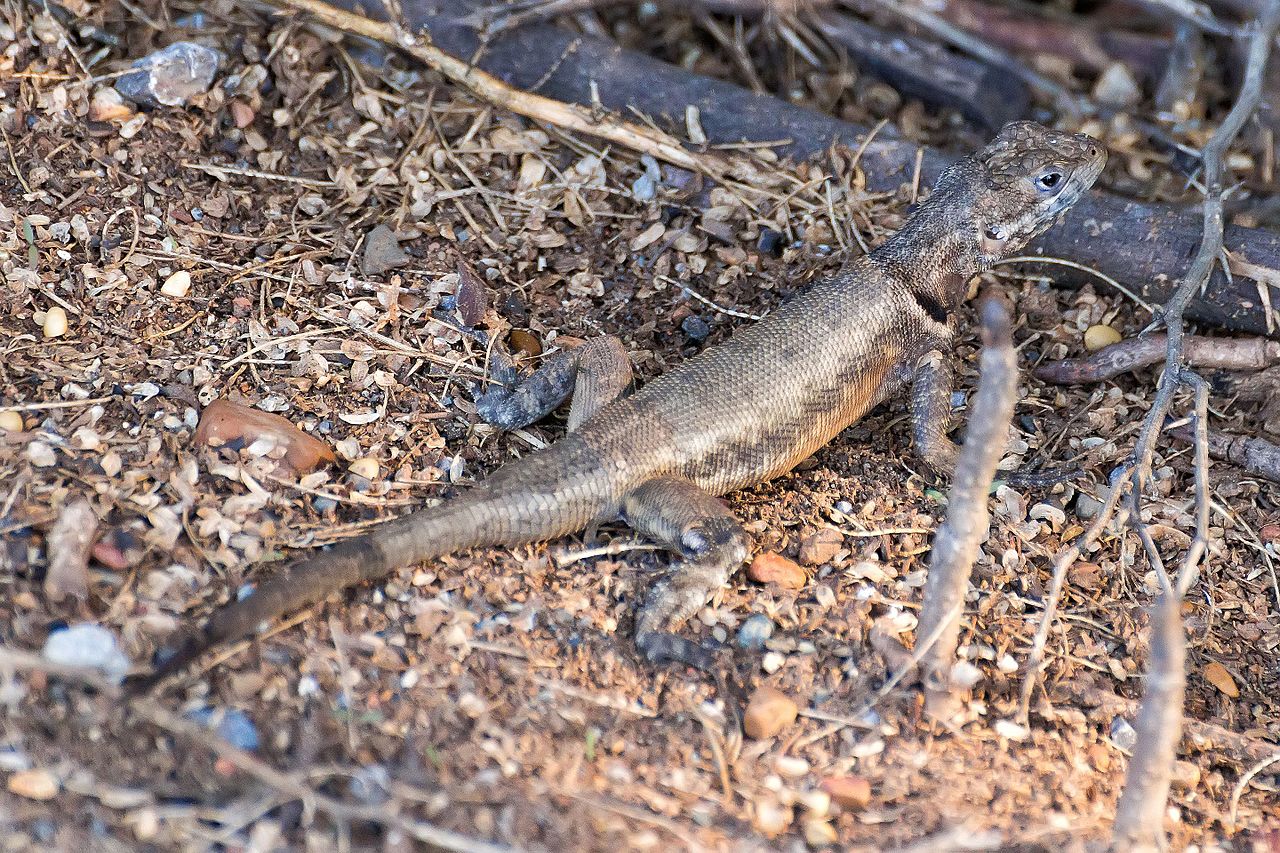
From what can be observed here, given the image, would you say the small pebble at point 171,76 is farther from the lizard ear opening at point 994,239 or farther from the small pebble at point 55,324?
the lizard ear opening at point 994,239

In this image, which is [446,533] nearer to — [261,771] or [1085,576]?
[261,771]

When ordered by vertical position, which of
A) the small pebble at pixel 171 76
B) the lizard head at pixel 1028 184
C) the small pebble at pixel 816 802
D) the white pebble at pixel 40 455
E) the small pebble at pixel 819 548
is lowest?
the small pebble at pixel 816 802

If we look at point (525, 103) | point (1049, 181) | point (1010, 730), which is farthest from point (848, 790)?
point (525, 103)

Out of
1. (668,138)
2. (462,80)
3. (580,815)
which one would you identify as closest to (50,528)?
(580,815)

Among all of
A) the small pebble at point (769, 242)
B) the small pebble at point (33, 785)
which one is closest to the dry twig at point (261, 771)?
the small pebble at point (33, 785)

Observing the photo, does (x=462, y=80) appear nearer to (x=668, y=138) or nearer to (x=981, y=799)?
(x=668, y=138)

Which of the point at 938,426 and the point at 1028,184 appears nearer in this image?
the point at 938,426
